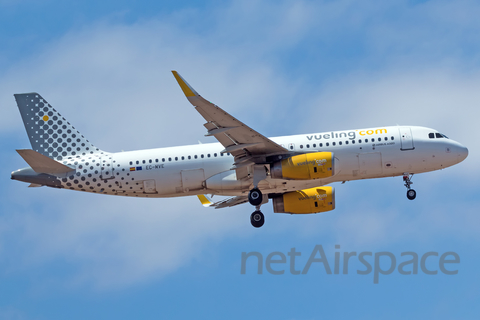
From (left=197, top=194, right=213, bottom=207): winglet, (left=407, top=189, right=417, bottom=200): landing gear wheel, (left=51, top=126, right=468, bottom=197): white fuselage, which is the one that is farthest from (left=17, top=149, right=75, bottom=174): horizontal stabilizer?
(left=407, top=189, right=417, bottom=200): landing gear wheel

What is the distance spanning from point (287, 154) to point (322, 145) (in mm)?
2386

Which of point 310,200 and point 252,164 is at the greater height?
point 252,164

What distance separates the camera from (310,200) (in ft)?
148

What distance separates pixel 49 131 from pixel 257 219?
15295 millimetres

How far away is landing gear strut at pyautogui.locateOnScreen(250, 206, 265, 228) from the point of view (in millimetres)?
43344

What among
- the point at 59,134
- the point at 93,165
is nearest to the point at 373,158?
the point at 93,165

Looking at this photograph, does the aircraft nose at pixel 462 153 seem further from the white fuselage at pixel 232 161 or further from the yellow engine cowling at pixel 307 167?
the yellow engine cowling at pixel 307 167

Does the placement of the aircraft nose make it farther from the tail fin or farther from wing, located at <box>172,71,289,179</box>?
the tail fin

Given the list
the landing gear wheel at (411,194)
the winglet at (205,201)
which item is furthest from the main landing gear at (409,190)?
the winglet at (205,201)

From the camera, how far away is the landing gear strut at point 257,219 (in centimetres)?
4334

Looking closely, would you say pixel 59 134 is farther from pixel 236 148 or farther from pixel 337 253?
pixel 337 253

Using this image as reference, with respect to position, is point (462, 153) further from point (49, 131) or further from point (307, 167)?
point (49, 131)

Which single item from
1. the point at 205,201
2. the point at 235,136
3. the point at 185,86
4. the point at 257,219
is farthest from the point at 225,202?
the point at 185,86

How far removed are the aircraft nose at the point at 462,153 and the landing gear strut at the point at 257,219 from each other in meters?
13.2
